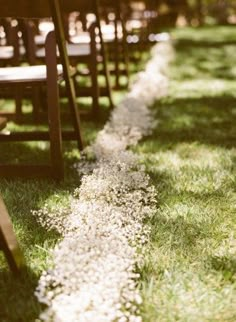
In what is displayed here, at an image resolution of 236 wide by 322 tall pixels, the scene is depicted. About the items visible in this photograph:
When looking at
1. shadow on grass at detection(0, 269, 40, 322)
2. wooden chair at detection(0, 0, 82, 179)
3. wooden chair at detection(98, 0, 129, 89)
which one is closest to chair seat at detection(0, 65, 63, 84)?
wooden chair at detection(0, 0, 82, 179)

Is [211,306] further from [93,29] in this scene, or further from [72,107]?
[93,29]

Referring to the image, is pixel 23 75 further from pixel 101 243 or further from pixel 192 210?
pixel 101 243

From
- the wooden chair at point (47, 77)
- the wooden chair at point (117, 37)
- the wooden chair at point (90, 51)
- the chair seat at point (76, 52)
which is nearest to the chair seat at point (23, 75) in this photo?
the wooden chair at point (47, 77)

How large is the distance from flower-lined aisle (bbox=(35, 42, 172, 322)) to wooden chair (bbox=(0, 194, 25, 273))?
129 millimetres

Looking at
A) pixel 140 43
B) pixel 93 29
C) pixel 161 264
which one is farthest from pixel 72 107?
pixel 140 43

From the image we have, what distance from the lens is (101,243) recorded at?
212 centimetres

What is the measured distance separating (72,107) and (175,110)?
1.78 metres

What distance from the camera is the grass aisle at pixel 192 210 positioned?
1982 mm

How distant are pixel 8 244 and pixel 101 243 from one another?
1.15 ft

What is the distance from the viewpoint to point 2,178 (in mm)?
3246

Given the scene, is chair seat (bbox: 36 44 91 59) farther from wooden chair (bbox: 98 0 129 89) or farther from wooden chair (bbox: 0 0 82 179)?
wooden chair (bbox: 0 0 82 179)

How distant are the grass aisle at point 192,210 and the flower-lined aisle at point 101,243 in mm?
95

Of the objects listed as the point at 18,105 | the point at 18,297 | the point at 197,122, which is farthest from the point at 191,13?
the point at 18,297

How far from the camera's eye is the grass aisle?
1.98 m
